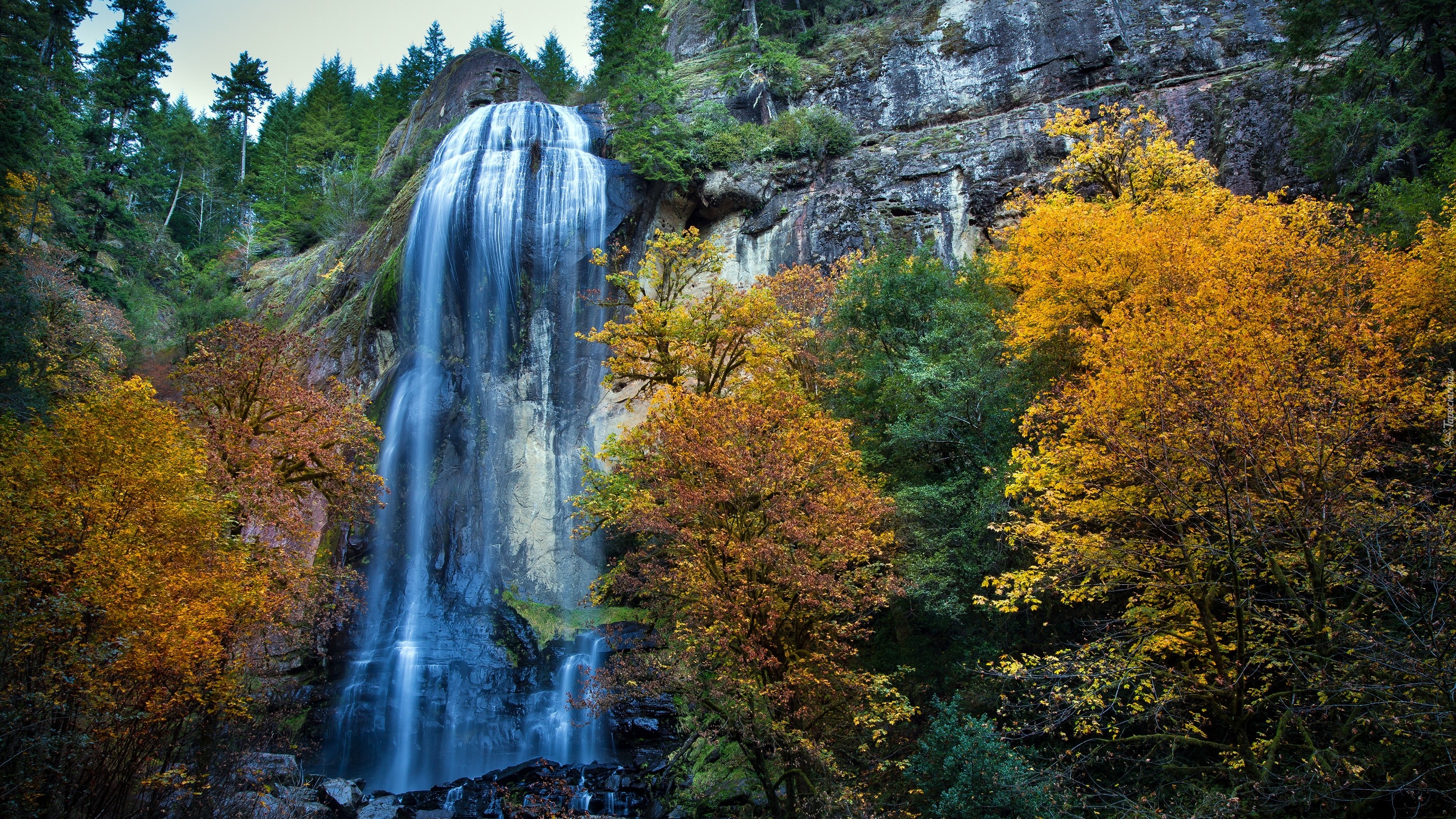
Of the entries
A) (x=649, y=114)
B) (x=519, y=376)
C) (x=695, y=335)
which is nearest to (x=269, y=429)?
(x=519, y=376)

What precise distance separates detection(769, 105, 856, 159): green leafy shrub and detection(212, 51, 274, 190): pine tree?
122 ft

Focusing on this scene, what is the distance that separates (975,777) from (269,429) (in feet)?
54.4

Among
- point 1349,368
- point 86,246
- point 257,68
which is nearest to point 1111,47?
point 1349,368

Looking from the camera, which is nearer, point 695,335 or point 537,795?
A: point 537,795

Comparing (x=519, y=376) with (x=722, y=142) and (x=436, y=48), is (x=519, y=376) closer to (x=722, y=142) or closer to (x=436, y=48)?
(x=722, y=142)

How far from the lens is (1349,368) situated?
9.48 metres

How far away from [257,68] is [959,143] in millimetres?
46272

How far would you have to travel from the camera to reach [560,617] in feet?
71.1

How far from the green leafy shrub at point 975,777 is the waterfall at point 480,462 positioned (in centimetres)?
1028

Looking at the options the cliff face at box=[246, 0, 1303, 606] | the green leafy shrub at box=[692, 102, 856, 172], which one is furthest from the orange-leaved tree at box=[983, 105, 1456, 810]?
the green leafy shrub at box=[692, 102, 856, 172]

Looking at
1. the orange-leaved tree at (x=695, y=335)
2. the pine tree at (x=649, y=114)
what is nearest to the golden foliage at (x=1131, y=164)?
the orange-leaved tree at (x=695, y=335)

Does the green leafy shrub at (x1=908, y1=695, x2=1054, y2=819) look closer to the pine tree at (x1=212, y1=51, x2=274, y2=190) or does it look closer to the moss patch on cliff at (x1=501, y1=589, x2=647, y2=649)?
the moss patch on cliff at (x1=501, y1=589, x2=647, y2=649)

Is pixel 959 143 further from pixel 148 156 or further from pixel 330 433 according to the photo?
pixel 148 156

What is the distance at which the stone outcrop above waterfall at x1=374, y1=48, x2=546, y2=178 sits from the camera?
1411 inches
